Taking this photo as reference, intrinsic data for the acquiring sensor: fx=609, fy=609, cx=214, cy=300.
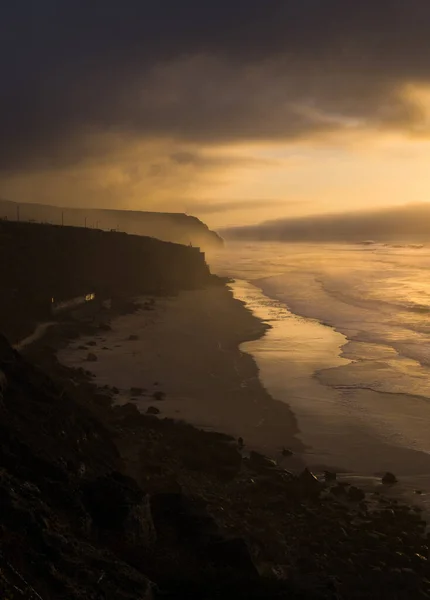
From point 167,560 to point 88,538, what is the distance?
5.64ft

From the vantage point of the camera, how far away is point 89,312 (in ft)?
188

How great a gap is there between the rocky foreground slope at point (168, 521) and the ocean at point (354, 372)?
153 inches

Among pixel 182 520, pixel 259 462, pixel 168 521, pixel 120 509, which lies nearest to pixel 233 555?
pixel 182 520

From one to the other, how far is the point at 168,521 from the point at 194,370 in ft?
71.3

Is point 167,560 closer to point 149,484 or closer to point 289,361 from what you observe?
point 149,484

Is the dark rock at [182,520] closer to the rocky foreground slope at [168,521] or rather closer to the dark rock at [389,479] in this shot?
the rocky foreground slope at [168,521]

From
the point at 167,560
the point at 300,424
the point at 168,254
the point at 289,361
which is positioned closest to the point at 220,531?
the point at 167,560

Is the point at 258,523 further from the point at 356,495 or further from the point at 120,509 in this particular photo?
the point at 120,509

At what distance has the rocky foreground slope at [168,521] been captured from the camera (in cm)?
1034

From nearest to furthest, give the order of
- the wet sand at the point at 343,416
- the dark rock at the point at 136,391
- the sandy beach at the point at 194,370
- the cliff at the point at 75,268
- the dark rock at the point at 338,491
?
the dark rock at the point at 338,491 < the wet sand at the point at 343,416 < the sandy beach at the point at 194,370 < the dark rock at the point at 136,391 < the cliff at the point at 75,268

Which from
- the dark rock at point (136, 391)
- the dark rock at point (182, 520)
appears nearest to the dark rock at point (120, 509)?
the dark rock at point (182, 520)

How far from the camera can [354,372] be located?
3581 cm

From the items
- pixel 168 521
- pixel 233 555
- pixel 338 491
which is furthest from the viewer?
pixel 338 491

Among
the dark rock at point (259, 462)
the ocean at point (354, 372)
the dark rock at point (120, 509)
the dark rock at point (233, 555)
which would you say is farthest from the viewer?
the ocean at point (354, 372)
